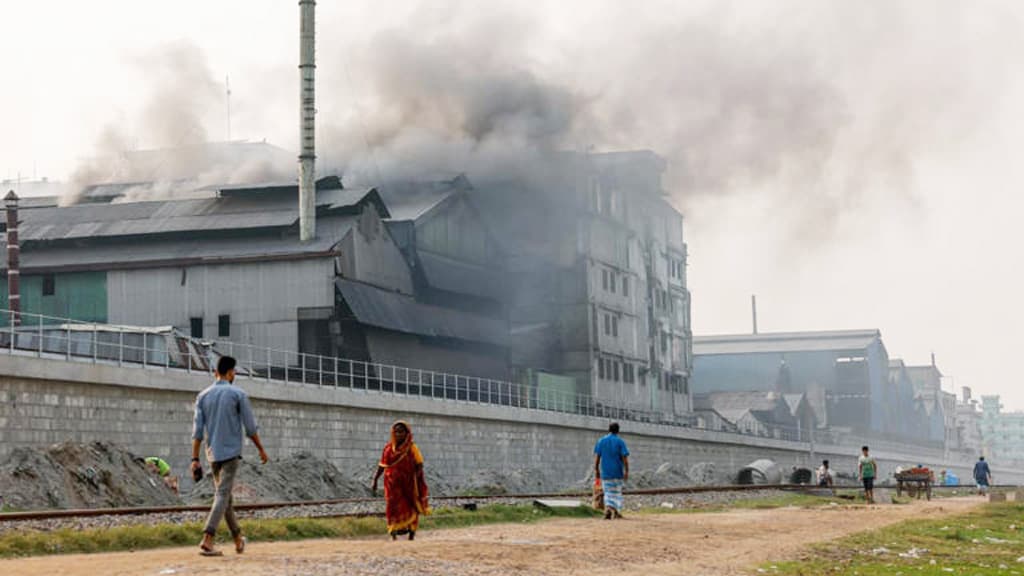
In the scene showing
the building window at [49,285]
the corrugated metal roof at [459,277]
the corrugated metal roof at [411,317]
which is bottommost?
the corrugated metal roof at [411,317]

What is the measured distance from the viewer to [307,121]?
209 feet

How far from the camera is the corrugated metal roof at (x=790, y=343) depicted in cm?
12700

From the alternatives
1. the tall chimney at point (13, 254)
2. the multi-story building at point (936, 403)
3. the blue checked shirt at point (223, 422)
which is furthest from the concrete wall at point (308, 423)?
the multi-story building at point (936, 403)

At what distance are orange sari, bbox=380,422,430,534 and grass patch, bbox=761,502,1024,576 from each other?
456 centimetres

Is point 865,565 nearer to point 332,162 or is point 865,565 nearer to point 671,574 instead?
point 671,574

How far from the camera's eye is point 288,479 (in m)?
34.9

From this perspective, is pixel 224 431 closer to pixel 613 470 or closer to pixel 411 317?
pixel 613 470

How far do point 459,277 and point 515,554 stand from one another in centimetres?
5308

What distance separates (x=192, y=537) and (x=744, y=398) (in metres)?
101

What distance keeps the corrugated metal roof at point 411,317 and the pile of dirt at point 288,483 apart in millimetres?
18043

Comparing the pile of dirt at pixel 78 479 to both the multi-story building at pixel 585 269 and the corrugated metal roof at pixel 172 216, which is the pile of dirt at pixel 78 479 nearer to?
the corrugated metal roof at pixel 172 216

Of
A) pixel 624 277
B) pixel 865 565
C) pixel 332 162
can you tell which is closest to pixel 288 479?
pixel 865 565

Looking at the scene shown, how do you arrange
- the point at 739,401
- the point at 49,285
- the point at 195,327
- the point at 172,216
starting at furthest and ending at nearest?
1. the point at 739,401
2. the point at 172,216
3. the point at 49,285
4. the point at 195,327

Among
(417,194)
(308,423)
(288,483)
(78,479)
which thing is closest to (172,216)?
(417,194)
